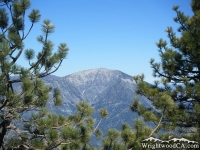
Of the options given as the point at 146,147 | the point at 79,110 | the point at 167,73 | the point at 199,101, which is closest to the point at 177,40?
the point at 167,73

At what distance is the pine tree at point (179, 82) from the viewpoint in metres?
8.61

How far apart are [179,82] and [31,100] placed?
7.68 metres

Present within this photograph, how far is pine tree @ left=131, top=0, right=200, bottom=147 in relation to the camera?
8609 millimetres

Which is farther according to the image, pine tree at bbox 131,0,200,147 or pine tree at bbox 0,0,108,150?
pine tree at bbox 131,0,200,147

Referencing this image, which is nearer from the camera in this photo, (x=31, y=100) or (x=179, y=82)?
(x=31, y=100)

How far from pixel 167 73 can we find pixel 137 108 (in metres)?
2.36

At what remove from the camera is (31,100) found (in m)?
4.61

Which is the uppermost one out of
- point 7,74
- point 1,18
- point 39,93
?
point 1,18

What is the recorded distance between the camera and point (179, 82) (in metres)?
9.91

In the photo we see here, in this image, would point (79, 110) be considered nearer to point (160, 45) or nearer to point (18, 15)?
point (18, 15)

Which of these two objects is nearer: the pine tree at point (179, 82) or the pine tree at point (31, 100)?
the pine tree at point (31, 100)

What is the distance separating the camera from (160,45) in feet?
33.8

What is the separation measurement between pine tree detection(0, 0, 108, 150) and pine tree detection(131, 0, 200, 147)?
12.8 ft

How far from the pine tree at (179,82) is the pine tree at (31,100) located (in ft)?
12.8
